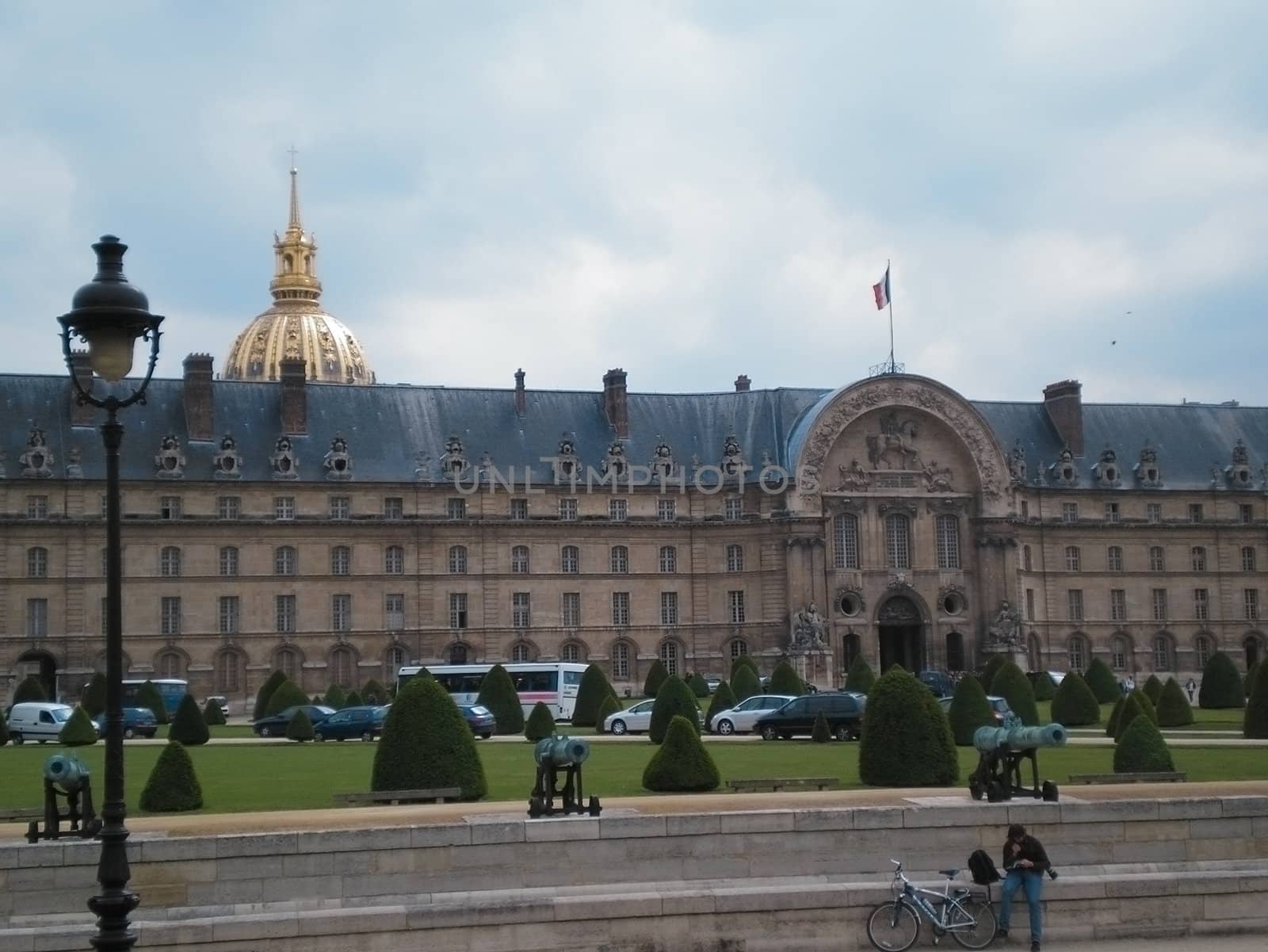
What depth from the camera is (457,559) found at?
70.0m

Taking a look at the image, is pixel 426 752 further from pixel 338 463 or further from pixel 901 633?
pixel 901 633

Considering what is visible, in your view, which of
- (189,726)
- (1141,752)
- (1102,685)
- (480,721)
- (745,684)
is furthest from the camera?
(1102,685)

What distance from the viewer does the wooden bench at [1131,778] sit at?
1062 inches

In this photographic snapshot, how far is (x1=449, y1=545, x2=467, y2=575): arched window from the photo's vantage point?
229 feet

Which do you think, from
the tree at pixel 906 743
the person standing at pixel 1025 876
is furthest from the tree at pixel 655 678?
the person standing at pixel 1025 876

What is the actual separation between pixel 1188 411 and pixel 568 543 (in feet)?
105

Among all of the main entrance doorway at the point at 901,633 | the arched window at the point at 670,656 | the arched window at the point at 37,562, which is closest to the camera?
the arched window at the point at 37,562

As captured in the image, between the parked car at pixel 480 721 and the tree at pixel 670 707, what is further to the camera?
the parked car at pixel 480 721

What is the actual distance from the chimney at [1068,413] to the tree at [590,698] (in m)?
36.1

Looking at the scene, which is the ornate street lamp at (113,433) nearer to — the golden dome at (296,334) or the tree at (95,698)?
the tree at (95,698)

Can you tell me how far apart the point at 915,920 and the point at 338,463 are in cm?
5053

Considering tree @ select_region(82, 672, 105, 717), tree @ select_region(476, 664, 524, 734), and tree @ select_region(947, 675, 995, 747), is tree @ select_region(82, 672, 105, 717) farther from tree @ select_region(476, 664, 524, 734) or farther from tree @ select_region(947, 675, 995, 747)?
tree @ select_region(947, 675, 995, 747)

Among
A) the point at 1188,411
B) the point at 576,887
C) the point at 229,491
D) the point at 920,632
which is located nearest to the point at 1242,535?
the point at 1188,411

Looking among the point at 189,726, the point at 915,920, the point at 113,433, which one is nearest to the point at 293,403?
the point at 189,726
